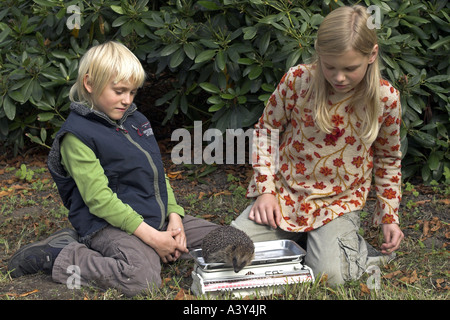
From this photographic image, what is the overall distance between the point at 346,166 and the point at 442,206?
1361 millimetres

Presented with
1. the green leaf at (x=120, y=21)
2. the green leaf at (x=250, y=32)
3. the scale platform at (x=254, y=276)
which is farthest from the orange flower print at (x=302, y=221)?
the green leaf at (x=120, y=21)

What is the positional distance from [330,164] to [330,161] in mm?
19

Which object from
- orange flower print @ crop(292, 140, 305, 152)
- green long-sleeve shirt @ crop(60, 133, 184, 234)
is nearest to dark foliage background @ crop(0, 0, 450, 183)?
orange flower print @ crop(292, 140, 305, 152)

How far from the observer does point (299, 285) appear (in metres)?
3.22

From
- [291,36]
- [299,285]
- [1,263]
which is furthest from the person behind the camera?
[291,36]

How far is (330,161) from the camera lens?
369 centimetres

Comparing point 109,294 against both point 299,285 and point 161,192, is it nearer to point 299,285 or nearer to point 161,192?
point 161,192

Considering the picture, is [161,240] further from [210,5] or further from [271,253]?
[210,5]

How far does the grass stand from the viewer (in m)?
3.24

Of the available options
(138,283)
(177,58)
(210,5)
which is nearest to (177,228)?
(138,283)

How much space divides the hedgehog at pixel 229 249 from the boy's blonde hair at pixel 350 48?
880 mm

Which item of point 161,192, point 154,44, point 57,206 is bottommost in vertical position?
point 57,206

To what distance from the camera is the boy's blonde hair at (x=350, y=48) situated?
3.23 meters

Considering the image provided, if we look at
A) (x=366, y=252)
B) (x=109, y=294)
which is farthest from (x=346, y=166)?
(x=109, y=294)
